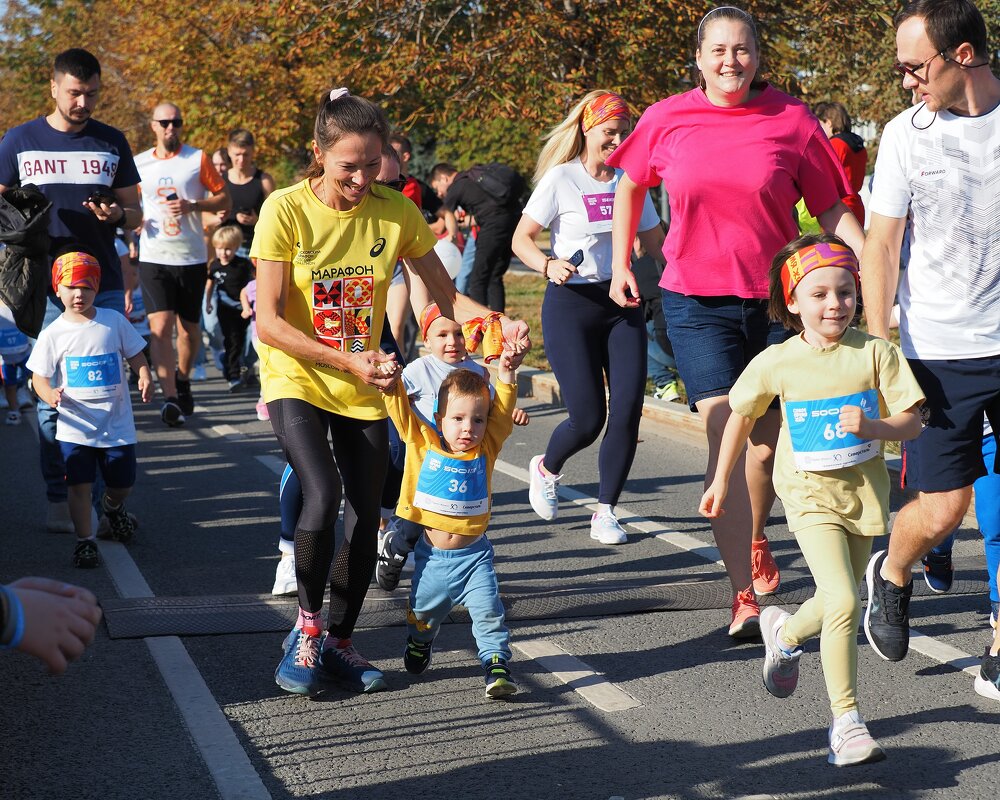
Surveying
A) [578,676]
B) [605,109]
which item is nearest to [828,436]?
[578,676]

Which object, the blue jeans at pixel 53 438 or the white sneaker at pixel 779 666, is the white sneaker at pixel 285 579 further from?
the white sneaker at pixel 779 666

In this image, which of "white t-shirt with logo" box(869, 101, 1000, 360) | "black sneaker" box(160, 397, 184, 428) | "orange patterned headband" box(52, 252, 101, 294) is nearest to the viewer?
"white t-shirt with logo" box(869, 101, 1000, 360)

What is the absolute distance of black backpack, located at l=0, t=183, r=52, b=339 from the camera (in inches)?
285

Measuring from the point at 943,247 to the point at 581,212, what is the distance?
2973mm

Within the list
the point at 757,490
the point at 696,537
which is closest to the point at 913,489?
the point at 757,490

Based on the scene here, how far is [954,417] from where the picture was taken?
4715mm

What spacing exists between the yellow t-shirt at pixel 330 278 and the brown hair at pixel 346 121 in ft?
0.75

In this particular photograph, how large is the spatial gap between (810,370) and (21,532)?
483cm

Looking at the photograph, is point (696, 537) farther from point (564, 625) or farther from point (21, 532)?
point (21, 532)

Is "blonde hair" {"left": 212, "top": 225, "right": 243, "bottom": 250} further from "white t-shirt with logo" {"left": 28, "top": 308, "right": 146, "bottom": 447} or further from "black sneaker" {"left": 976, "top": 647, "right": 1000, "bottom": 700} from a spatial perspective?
"black sneaker" {"left": 976, "top": 647, "right": 1000, "bottom": 700}

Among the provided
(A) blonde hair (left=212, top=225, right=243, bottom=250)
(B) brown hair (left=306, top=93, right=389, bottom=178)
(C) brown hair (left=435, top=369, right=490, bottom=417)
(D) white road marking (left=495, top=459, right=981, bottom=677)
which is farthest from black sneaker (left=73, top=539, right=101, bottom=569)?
(A) blonde hair (left=212, top=225, right=243, bottom=250)

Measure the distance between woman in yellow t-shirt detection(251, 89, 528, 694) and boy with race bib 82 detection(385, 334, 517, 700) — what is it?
0.20 meters

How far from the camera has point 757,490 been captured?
599cm

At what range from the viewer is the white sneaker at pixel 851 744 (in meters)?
4.06
